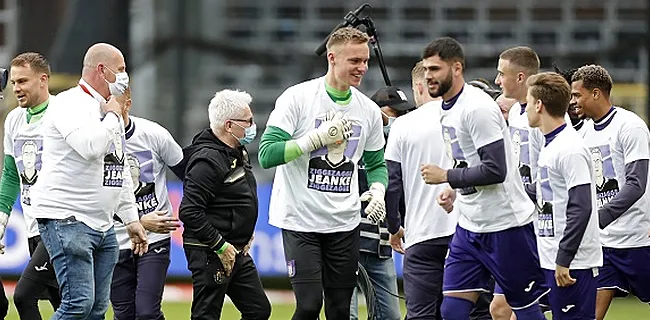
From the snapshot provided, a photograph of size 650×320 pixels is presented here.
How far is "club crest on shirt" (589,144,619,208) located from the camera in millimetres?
10633

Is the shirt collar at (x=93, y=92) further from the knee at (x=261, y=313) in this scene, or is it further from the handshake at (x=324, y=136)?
the knee at (x=261, y=313)

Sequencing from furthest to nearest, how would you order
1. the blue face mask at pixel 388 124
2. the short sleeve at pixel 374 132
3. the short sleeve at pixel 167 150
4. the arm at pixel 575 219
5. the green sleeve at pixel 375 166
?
the blue face mask at pixel 388 124
the short sleeve at pixel 167 150
the green sleeve at pixel 375 166
the short sleeve at pixel 374 132
the arm at pixel 575 219

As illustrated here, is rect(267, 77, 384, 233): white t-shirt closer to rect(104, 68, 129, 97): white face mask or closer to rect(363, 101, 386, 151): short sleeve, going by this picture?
rect(363, 101, 386, 151): short sleeve

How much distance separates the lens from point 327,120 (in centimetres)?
1009

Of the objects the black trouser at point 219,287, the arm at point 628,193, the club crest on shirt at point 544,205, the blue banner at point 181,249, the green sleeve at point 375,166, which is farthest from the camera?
the blue banner at point 181,249

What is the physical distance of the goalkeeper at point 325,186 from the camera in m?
9.99

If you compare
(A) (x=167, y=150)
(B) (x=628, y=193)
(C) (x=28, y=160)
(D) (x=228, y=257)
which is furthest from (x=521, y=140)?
(C) (x=28, y=160)

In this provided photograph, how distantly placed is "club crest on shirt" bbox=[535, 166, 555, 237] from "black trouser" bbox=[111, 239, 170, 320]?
Result: 2.72 meters

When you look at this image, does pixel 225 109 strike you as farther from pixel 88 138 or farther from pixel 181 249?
pixel 181 249

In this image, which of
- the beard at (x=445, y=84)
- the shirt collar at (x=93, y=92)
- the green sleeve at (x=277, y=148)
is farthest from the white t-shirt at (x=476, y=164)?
the shirt collar at (x=93, y=92)

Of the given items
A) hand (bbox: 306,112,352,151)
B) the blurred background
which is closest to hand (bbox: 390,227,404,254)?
hand (bbox: 306,112,352,151)

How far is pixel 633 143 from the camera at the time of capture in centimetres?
1048

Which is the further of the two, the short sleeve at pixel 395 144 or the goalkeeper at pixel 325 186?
the short sleeve at pixel 395 144

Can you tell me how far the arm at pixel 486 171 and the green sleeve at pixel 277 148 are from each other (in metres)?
1.04
